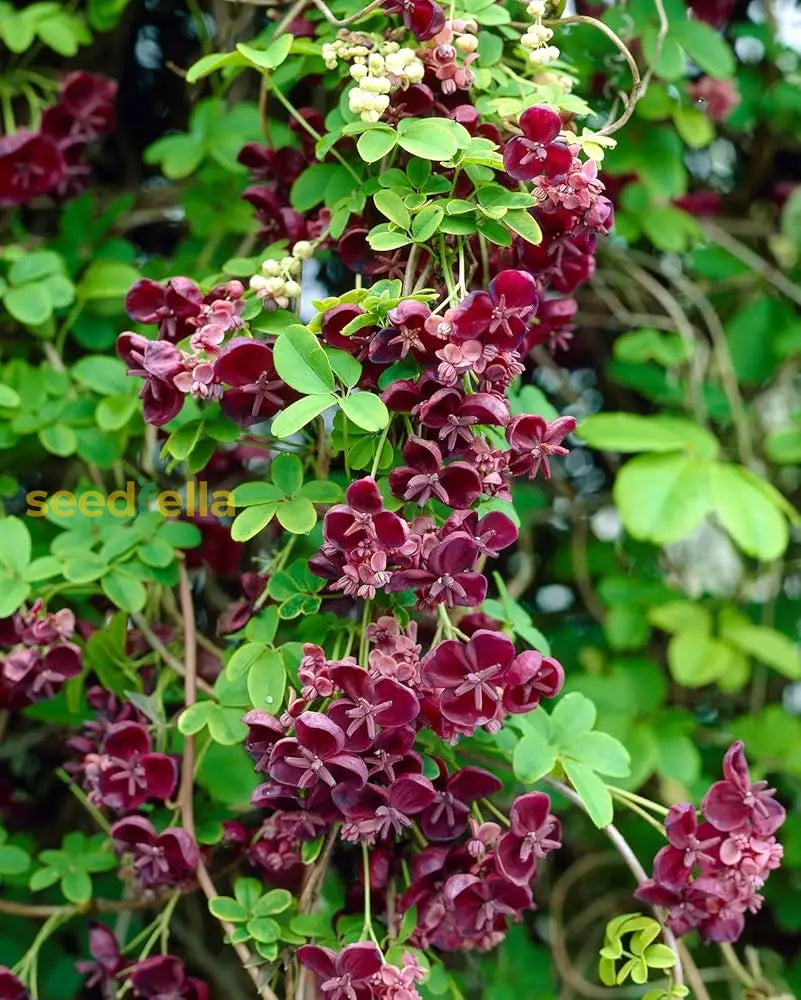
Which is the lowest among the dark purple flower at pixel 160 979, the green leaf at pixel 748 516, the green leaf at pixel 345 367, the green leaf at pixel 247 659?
the dark purple flower at pixel 160 979

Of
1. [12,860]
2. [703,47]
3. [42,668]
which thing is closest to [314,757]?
[42,668]

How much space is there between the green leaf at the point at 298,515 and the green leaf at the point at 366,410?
98 mm

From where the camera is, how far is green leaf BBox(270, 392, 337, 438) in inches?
31.5

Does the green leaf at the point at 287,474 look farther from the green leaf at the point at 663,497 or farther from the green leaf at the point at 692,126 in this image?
the green leaf at the point at 692,126

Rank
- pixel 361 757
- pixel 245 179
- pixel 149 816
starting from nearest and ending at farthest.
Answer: pixel 361 757 < pixel 149 816 < pixel 245 179

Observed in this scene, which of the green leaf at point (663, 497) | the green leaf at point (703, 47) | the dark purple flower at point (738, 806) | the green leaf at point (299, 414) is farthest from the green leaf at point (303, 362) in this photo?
the green leaf at point (703, 47)

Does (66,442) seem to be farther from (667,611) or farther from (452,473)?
(667,611)

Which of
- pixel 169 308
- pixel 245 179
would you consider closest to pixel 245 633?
pixel 169 308

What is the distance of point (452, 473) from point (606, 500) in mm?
933

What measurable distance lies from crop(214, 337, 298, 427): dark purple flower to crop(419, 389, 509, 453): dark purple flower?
126mm

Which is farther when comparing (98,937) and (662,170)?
(662,170)

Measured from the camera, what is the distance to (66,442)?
1.20 m

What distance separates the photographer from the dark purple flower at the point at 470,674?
818 mm

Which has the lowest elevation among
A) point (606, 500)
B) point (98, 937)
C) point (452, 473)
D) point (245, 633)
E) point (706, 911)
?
point (606, 500)
